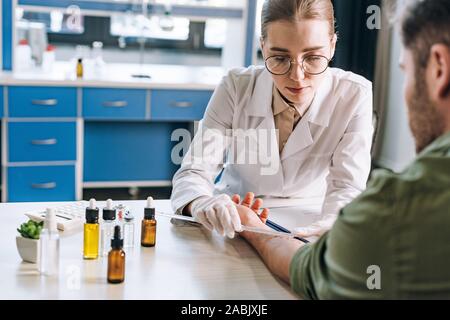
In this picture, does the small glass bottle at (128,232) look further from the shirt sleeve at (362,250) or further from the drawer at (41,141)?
the drawer at (41,141)

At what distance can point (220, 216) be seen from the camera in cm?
146

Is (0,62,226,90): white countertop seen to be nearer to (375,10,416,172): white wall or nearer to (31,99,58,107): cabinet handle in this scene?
(31,99,58,107): cabinet handle

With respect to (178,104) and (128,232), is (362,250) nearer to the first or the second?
(128,232)

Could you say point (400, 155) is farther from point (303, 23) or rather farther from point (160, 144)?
point (303, 23)

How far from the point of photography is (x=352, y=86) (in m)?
1.89

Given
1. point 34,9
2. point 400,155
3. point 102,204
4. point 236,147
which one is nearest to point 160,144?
point 34,9

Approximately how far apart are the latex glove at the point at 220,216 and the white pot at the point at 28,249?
385 mm

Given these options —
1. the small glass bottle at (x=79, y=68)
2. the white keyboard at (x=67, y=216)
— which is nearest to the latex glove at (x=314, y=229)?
the white keyboard at (x=67, y=216)

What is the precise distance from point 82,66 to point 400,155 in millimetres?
2253

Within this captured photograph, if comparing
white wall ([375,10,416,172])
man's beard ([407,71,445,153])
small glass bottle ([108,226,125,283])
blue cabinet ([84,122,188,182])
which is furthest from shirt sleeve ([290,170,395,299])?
white wall ([375,10,416,172])

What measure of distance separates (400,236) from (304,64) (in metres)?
0.79

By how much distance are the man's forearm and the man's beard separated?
371 millimetres

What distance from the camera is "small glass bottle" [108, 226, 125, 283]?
1227 mm

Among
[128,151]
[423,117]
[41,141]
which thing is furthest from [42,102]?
[423,117]
